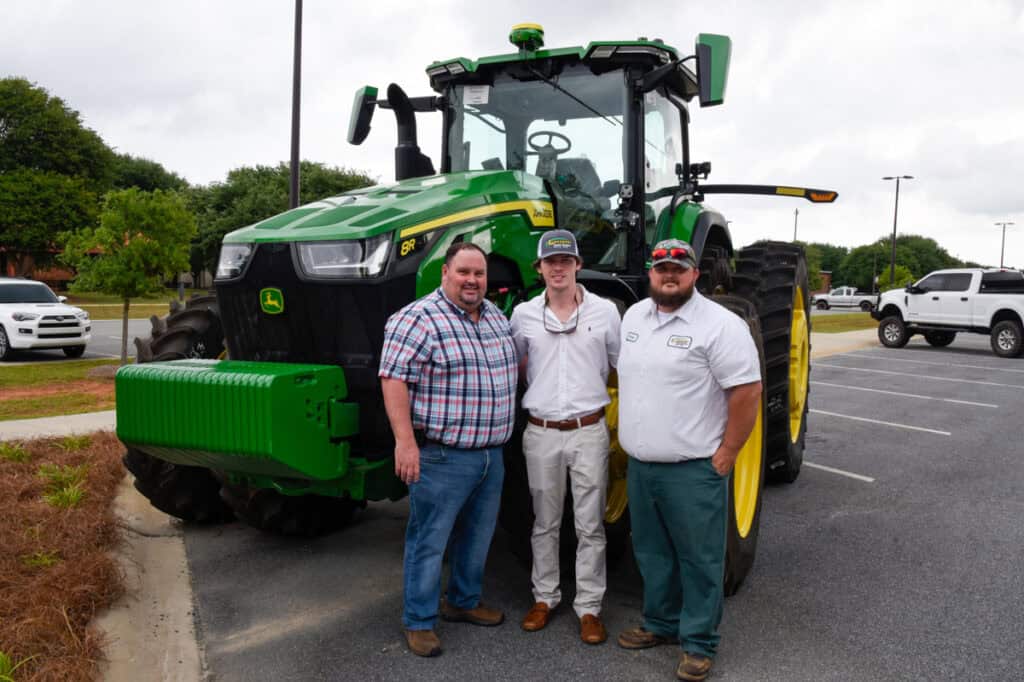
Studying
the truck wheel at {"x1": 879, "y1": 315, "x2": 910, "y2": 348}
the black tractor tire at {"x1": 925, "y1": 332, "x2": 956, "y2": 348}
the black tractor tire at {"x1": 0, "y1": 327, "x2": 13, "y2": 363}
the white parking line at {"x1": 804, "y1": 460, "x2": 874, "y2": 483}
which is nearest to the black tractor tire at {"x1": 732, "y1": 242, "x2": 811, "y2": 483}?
the white parking line at {"x1": 804, "y1": 460, "x2": 874, "y2": 483}

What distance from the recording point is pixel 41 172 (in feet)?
133

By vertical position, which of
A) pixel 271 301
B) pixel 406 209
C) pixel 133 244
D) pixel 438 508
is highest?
pixel 133 244

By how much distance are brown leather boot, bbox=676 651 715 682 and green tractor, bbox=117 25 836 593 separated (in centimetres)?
67

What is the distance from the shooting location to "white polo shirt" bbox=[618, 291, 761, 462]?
3.22 m

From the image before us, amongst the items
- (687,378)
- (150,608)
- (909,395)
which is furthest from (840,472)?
(909,395)

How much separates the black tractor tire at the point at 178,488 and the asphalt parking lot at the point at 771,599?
14 cm

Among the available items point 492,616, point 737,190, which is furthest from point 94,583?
point 737,190

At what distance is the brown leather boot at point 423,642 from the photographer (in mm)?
3496

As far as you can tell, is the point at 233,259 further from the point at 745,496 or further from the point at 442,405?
the point at 745,496

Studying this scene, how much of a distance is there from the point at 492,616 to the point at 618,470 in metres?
0.91

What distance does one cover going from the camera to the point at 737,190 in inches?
261

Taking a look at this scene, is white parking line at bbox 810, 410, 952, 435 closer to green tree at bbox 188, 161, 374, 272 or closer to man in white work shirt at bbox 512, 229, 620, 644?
man in white work shirt at bbox 512, 229, 620, 644

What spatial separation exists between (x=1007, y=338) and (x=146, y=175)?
56.2 meters

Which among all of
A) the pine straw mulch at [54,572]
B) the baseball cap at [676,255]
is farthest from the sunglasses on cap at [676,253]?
the pine straw mulch at [54,572]
